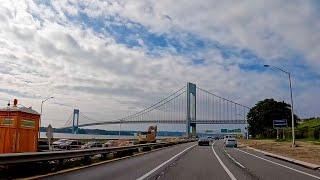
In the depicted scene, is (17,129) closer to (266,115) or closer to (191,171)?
(191,171)

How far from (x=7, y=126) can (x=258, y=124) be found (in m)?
108

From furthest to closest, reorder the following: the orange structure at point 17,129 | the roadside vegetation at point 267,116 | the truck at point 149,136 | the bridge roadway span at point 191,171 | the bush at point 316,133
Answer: the roadside vegetation at point 267,116, the truck at point 149,136, the bush at point 316,133, the orange structure at point 17,129, the bridge roadway span at point 191,171

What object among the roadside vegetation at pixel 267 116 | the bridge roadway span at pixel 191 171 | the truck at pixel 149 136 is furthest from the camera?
the roadside vegetation at pixel 267 116

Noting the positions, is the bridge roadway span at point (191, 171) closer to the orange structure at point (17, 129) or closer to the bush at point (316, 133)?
the orange structure at point (17, 129)

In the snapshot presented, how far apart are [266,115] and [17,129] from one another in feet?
347

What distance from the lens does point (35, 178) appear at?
546 inches

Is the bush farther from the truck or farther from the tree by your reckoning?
the tree

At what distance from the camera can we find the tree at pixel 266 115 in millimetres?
119000

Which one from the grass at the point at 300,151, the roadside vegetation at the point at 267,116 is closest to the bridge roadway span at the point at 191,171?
the grass at the point at 300,151

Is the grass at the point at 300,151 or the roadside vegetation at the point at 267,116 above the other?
the roadside vegetation at the point at 267,116

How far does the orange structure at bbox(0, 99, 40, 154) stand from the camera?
63.1 ft

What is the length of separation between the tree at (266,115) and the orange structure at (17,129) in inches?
4045

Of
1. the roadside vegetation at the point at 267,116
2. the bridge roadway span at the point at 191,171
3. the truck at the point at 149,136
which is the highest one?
the roadside vegetation at the point at 267,116

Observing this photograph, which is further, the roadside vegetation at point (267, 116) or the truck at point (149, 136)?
the roadside vegetation at point (267, 116)
